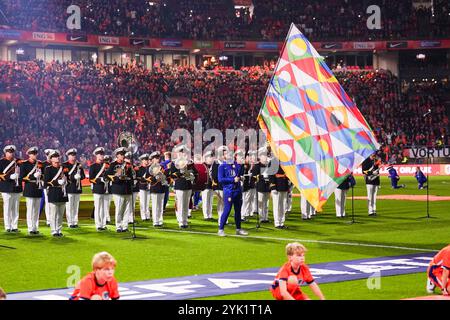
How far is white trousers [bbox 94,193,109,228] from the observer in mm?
24531

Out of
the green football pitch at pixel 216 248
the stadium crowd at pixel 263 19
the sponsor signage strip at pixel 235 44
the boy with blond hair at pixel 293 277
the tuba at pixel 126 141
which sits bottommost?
the green football pitch at pixel 216 248

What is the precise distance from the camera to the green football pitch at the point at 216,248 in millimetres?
15342

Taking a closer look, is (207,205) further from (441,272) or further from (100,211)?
(441,272)

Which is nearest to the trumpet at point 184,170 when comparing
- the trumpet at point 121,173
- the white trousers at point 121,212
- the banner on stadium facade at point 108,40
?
the trumpet at point 121,173

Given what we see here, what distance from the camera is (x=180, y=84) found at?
61.1 meters

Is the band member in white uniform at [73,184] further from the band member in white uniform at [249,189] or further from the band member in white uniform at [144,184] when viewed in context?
the band member in white uniform at [249,189]

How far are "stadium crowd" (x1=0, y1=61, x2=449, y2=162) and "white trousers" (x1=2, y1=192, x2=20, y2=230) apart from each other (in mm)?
22935

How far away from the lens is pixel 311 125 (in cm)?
2138

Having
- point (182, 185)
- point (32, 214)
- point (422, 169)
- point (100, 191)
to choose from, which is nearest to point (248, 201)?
point (182, 185)

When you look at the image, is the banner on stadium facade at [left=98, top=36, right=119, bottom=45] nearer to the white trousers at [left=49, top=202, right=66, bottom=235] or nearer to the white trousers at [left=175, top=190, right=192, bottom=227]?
the white trousers at [left=175, top=190, right=192, bottom=227]

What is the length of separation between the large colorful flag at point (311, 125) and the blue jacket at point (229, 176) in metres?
1.19

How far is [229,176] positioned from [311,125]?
2444 mm

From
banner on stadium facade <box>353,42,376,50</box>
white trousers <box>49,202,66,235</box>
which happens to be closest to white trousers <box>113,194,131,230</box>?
white trousers <box>49,202,66,235</box>
